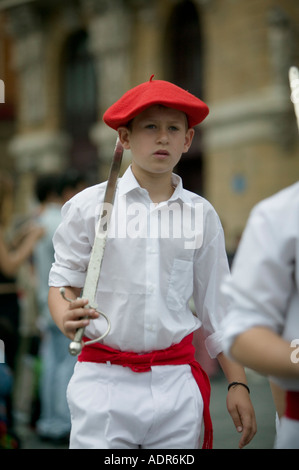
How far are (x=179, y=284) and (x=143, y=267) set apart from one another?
0.14m

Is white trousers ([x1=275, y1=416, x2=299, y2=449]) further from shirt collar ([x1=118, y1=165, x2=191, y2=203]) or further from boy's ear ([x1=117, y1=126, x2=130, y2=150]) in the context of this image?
boy's ear ([x1=117, y1=126, x2=130, y2=150])

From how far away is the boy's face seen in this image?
237 cm

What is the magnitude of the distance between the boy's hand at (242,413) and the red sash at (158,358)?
5.0 inches

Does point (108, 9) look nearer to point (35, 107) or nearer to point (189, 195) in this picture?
point (35, 107)

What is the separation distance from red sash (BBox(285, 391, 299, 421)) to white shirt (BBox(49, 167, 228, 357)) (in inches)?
27.8

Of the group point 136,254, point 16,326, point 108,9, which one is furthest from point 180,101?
point 108,9

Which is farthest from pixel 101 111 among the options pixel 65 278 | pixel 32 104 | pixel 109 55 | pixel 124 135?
pixel 65 278

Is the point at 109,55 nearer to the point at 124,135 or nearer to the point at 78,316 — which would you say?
the point at 124,135

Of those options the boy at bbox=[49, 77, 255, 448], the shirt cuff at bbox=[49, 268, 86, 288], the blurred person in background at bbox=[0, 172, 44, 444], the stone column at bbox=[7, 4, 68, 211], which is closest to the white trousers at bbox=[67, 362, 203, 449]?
the boy at bbox=[49, 77, 255, 448]

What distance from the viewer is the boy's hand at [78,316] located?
6.42 ft

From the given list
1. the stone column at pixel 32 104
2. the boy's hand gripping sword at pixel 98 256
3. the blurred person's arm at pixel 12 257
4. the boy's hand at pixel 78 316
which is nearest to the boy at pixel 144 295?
the boy's hand gripping sword at pixel 98 256

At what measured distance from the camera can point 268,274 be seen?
1618 mm
